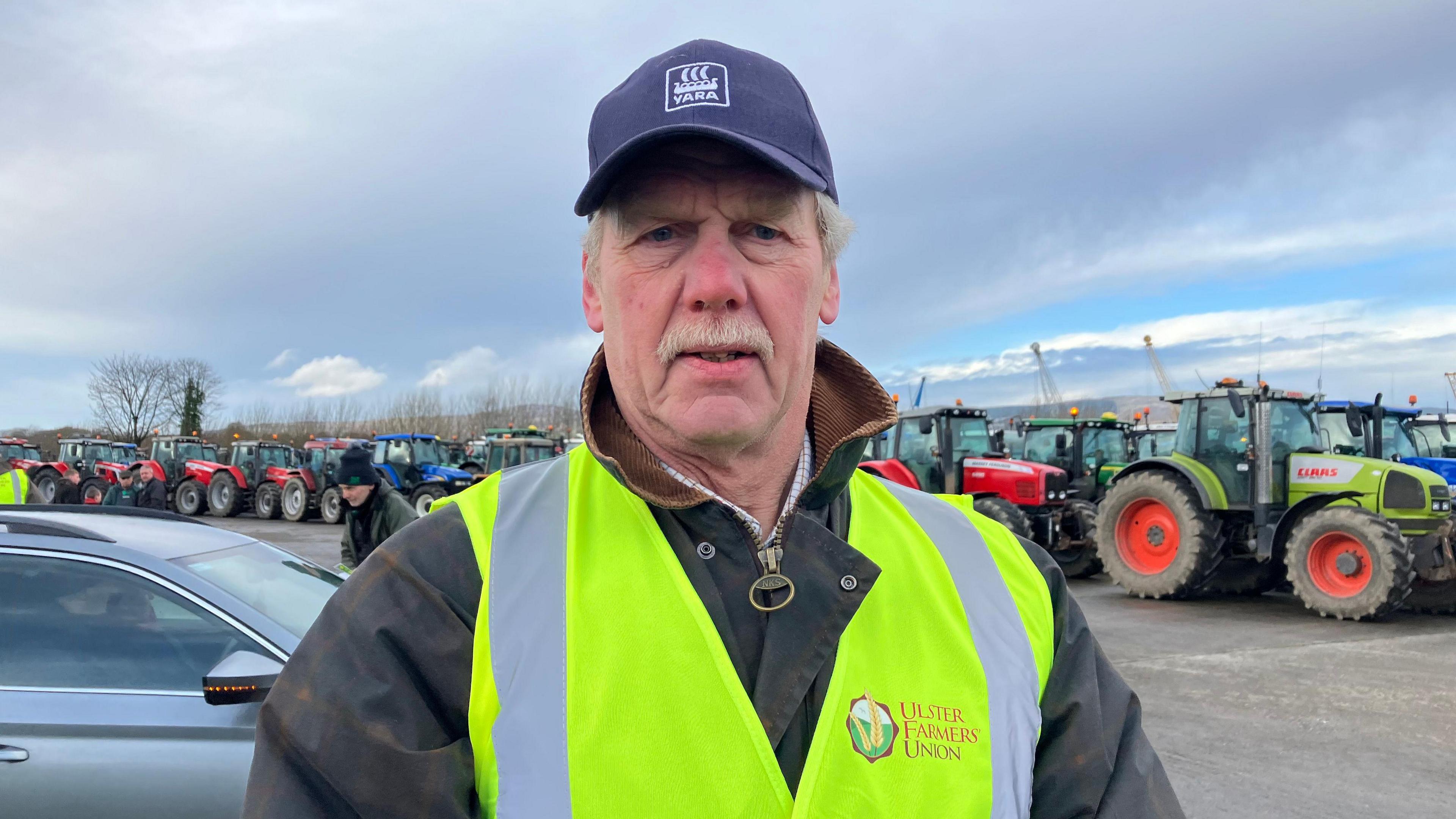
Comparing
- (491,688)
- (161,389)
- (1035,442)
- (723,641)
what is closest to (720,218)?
(723,641)

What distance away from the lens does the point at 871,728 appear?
1188 millimetres

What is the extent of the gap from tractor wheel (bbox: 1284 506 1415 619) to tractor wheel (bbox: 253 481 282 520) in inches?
925

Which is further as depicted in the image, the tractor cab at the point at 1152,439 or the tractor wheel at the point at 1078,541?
the tractor cab at the point at 1152,439

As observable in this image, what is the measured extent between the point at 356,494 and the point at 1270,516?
928 centimetres

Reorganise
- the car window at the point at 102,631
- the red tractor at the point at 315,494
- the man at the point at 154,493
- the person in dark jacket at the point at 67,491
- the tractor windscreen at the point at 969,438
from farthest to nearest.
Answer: the red tractor at the point at 315,494
the person in dark jacket at the point at 67,491
the man at the point at 154,493
the tractor windscreen at the point at 969,438
the car window at the point at 102,631

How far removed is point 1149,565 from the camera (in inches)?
437

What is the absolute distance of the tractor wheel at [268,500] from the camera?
25.0 meters

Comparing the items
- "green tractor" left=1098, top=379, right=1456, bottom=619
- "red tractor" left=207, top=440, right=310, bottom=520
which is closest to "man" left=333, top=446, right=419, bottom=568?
"green tractor" left=1098, top=379, right=1456, bottom=619

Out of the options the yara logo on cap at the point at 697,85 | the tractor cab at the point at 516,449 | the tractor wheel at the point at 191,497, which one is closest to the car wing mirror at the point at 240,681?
the yara logo on cap at the point at 697,85

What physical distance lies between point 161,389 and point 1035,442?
5530 centimetres

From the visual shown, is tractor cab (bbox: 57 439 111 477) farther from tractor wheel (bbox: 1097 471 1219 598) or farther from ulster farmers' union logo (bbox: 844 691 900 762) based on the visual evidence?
ulster farmers' union logo (bbox: 844 691 900 762)

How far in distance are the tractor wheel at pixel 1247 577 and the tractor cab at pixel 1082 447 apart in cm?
343

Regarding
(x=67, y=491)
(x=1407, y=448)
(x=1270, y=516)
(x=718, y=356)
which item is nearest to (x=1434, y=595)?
(x=1270, y=516)

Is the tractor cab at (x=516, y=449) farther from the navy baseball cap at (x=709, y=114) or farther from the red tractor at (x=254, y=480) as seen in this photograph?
the navy baseball cap at (x=709, y=114)
